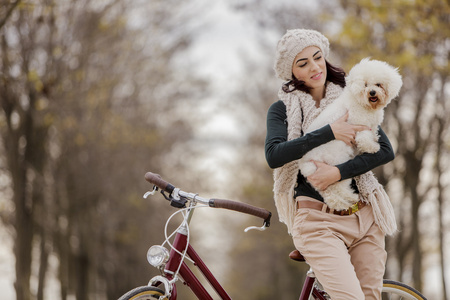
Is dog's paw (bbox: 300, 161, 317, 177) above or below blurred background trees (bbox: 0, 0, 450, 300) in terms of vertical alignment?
below

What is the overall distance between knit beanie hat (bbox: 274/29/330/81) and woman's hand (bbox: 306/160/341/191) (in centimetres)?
65

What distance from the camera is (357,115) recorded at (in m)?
3.52

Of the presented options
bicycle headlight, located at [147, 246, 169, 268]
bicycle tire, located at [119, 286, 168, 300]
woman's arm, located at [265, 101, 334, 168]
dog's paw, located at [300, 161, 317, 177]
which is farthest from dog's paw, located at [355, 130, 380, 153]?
bicycle tire, located at [119, 286, 168, 300]

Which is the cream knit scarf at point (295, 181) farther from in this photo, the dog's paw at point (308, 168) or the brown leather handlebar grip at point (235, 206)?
the brown leather handlebar grip at point (235, 206)

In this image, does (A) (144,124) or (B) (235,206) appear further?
(A) (144,124)

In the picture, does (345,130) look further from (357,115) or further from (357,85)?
(357,85)

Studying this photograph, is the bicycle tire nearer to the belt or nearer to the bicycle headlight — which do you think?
the bicycle headlight

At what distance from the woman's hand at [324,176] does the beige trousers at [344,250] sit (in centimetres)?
14

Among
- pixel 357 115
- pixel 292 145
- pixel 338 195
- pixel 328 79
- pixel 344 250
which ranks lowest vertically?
pixel 344 250

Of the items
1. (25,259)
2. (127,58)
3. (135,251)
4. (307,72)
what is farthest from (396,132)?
(135,251)

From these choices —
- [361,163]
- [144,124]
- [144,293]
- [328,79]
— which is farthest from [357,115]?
[144,124]

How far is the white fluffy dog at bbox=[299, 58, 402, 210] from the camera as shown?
343 centimetres

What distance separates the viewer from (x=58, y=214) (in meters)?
18.1

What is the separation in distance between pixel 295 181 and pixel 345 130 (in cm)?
41
